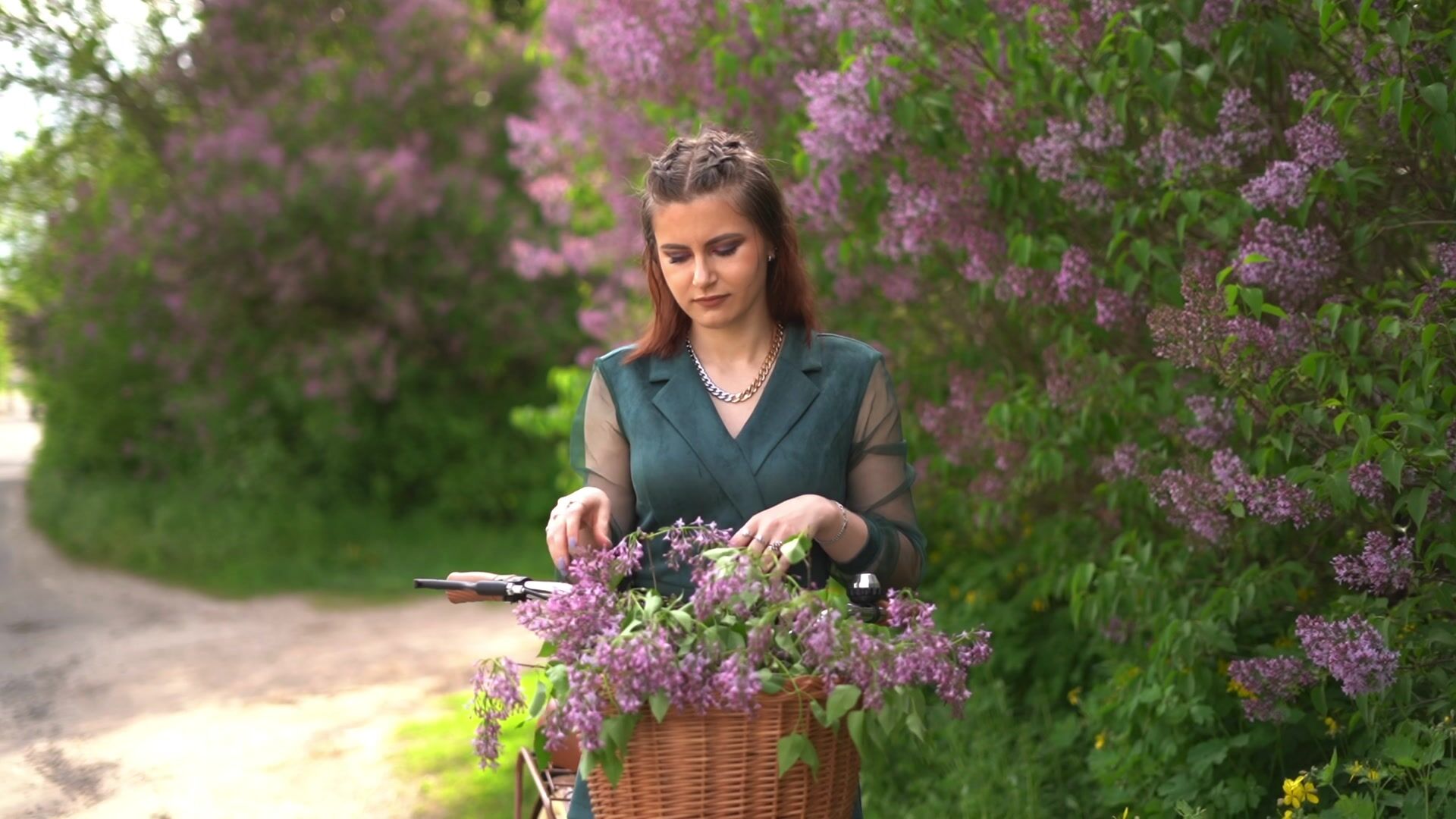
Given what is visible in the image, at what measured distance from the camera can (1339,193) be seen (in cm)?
337

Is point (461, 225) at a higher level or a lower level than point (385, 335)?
higher

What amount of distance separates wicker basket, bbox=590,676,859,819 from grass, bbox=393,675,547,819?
341cm

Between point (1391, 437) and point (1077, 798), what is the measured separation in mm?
2014

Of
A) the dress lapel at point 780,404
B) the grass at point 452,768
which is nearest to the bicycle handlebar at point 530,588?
the dress lapel at point 780,404

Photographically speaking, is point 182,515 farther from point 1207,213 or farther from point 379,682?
point 1207,213

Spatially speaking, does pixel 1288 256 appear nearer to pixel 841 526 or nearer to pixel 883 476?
pixel 883 476

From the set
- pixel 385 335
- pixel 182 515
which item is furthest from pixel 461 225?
pixel 182 515

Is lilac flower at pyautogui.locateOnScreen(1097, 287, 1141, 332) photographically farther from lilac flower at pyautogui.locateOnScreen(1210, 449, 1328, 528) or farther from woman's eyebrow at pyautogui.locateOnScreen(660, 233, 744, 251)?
woman's eyebrow at pyautogui.locateOnScreen(660, 233, 744, 251)

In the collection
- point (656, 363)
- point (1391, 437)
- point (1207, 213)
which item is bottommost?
point (1391, 437)

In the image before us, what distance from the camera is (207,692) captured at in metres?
7.72

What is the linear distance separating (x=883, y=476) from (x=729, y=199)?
585 millimetres

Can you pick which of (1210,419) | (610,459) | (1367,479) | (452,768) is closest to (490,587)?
(610,459)

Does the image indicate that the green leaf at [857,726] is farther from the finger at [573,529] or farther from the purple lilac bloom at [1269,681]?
the purple lilac bloom at [1269,681]

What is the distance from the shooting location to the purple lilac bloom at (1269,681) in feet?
11.1
